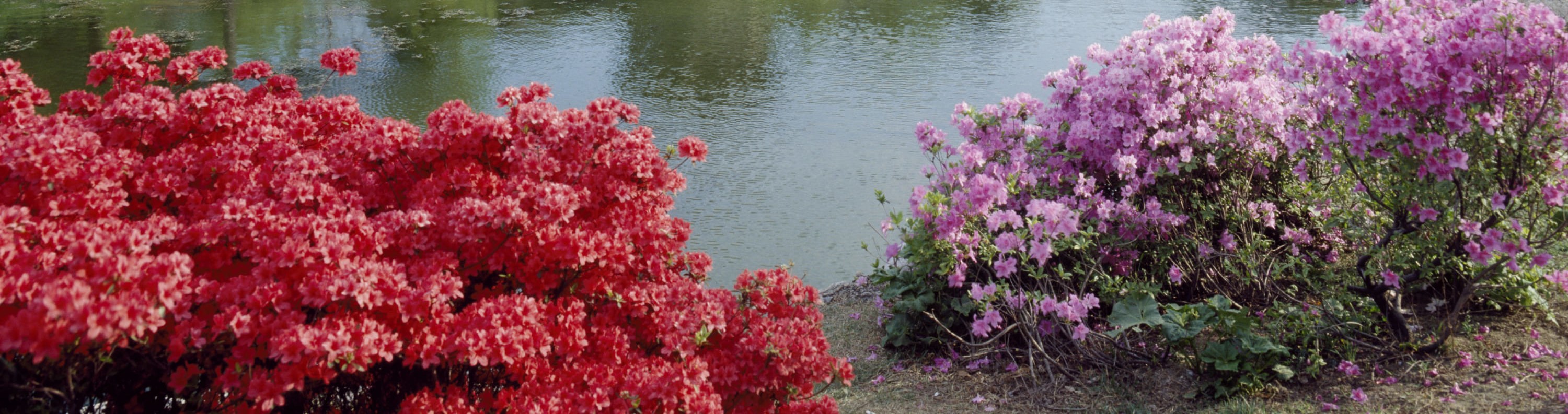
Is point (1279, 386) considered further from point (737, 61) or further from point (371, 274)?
point (737, 61)

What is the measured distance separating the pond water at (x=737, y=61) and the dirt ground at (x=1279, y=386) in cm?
93

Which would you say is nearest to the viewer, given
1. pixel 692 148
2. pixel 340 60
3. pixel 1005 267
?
pixel 692 148

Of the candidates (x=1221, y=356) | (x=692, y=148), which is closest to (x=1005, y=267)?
(x=1221, y=356)

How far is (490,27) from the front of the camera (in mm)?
9156

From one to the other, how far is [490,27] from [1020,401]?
7.34 m

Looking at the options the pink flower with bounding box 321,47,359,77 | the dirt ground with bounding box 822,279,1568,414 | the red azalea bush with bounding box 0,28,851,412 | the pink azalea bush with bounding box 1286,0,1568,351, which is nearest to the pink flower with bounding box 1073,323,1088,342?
the dirt ground with bounding box 822,279,1568,414

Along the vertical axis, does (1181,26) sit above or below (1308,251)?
above

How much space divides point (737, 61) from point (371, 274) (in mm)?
5671

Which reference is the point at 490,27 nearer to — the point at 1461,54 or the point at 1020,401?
the point at 1020,401

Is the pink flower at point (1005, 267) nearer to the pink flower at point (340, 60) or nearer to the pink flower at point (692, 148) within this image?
the pink flower at point (692, 148)

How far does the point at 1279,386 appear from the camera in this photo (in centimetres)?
272

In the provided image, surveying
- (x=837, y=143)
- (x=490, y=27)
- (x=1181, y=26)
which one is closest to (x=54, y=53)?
(x=490, y=27)

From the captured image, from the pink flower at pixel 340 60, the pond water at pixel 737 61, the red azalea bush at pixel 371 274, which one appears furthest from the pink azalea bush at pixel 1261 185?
the pink flower at pixel 340 60

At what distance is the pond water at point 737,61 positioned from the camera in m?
4.55
